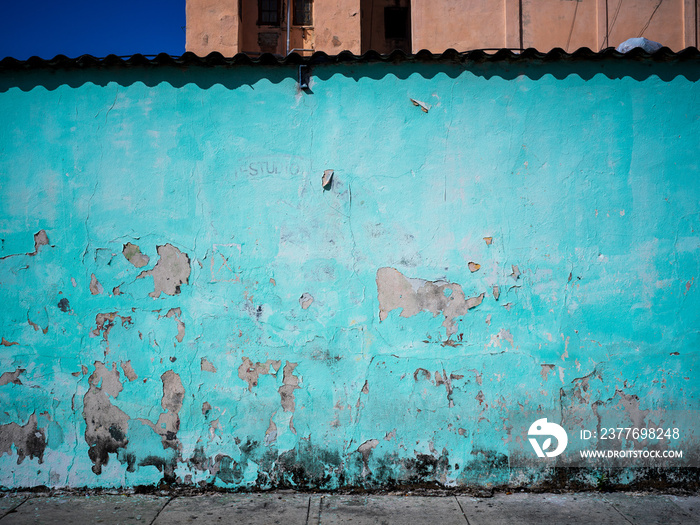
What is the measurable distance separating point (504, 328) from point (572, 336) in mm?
511

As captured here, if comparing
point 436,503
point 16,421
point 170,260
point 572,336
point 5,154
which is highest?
point 5,154

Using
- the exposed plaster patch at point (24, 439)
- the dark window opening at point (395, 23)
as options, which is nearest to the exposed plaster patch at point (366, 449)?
the exposed plaster patch at point (24, 439)

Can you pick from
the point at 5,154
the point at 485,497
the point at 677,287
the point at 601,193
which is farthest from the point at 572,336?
the point at 5,154

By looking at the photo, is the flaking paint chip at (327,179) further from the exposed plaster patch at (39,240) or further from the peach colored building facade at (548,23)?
the peach colored building facade at (548,23)

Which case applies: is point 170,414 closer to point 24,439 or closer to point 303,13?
point 24,439

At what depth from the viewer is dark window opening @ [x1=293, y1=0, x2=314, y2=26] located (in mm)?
10398

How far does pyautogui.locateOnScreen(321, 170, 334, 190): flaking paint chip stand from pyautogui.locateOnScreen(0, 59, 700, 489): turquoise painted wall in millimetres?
52

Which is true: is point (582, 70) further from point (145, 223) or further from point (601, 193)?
point (145, 223)

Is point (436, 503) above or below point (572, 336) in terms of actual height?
below

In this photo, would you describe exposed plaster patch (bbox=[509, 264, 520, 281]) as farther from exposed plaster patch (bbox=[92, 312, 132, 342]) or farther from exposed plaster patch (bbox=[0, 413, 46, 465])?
exposed plaster patch (bbox=[0, 413, 46, 465])

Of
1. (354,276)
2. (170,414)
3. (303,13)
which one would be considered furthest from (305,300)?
(303,13)

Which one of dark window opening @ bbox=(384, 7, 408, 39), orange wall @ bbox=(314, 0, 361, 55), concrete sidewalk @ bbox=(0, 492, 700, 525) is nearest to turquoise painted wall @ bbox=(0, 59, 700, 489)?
concrete sidewalk @ bbox=(0, 492, 700, 525)

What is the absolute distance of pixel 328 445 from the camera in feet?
11.5

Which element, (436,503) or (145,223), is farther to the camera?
(145,223)
